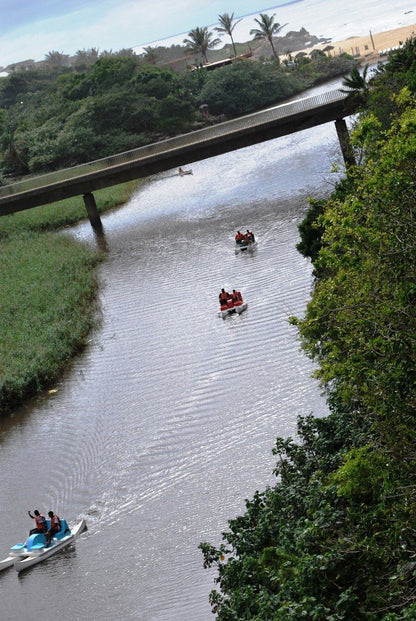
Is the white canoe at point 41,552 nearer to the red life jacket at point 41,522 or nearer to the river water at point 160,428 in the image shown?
the river water at point 160,428

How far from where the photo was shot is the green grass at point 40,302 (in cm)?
3191

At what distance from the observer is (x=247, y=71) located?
283ft

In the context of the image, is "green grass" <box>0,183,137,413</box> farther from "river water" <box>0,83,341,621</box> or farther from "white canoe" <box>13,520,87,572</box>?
"white canoe" <box>13,520,87,572</box>

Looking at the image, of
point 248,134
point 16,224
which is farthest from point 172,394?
point 16,224

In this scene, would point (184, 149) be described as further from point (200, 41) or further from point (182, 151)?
point (200, 41)

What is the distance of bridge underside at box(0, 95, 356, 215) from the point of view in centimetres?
5044

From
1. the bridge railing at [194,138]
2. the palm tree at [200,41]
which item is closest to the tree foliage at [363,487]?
the bridge railing at [194,138]

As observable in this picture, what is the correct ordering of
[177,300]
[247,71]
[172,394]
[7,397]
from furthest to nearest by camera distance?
[247,71], [177,300], [7,397], [172,394]

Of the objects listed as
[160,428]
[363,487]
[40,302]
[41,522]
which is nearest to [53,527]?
[41,522]

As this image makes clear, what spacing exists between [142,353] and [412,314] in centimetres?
2037

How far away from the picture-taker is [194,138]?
5184 centimetres

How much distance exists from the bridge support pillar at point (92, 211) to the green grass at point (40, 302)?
8.16 ft

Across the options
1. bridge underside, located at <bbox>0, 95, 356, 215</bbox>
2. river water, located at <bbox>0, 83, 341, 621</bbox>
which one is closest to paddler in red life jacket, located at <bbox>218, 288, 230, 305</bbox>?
river water, located at <bbox>0, 83, 341, 621</bbox>

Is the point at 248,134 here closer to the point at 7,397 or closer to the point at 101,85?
the point at 7,397
